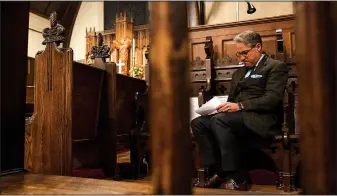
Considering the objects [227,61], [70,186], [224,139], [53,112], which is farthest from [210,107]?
[70,186]

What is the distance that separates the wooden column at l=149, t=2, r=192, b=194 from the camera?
0.73 meters

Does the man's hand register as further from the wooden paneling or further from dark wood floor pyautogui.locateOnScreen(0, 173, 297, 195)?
the wooden paneling

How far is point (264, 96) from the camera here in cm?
230

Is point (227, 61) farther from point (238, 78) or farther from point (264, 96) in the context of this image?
point (264, 96)

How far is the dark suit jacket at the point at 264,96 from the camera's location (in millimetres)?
2256

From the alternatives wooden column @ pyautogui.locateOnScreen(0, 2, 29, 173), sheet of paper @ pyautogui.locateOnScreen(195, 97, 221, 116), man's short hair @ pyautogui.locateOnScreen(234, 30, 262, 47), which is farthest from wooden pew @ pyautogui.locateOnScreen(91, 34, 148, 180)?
wooden column @ pyautogui.locateOnScreen(0, 2, 29, 173)

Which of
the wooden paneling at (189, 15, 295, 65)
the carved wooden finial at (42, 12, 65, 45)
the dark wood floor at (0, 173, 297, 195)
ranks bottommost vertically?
the dark wood floor at (0, 173, 297, 195)

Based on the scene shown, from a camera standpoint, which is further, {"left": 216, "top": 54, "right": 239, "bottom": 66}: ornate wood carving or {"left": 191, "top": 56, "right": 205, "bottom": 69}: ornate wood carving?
{"left": 191, "top": 56, "right": 205, "bottom": 69}: ornate wood carving

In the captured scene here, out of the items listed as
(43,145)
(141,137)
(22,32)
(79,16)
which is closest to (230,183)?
(141,137)

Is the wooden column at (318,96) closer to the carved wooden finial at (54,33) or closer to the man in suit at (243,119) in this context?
the man in suit at (243,119)

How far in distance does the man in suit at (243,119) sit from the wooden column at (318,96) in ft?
5.03

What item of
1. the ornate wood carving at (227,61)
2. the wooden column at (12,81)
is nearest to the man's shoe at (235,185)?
the wooden column at (12,81)

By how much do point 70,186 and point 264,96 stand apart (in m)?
1.45

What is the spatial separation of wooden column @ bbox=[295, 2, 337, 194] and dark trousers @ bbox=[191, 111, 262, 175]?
153 centimetres
